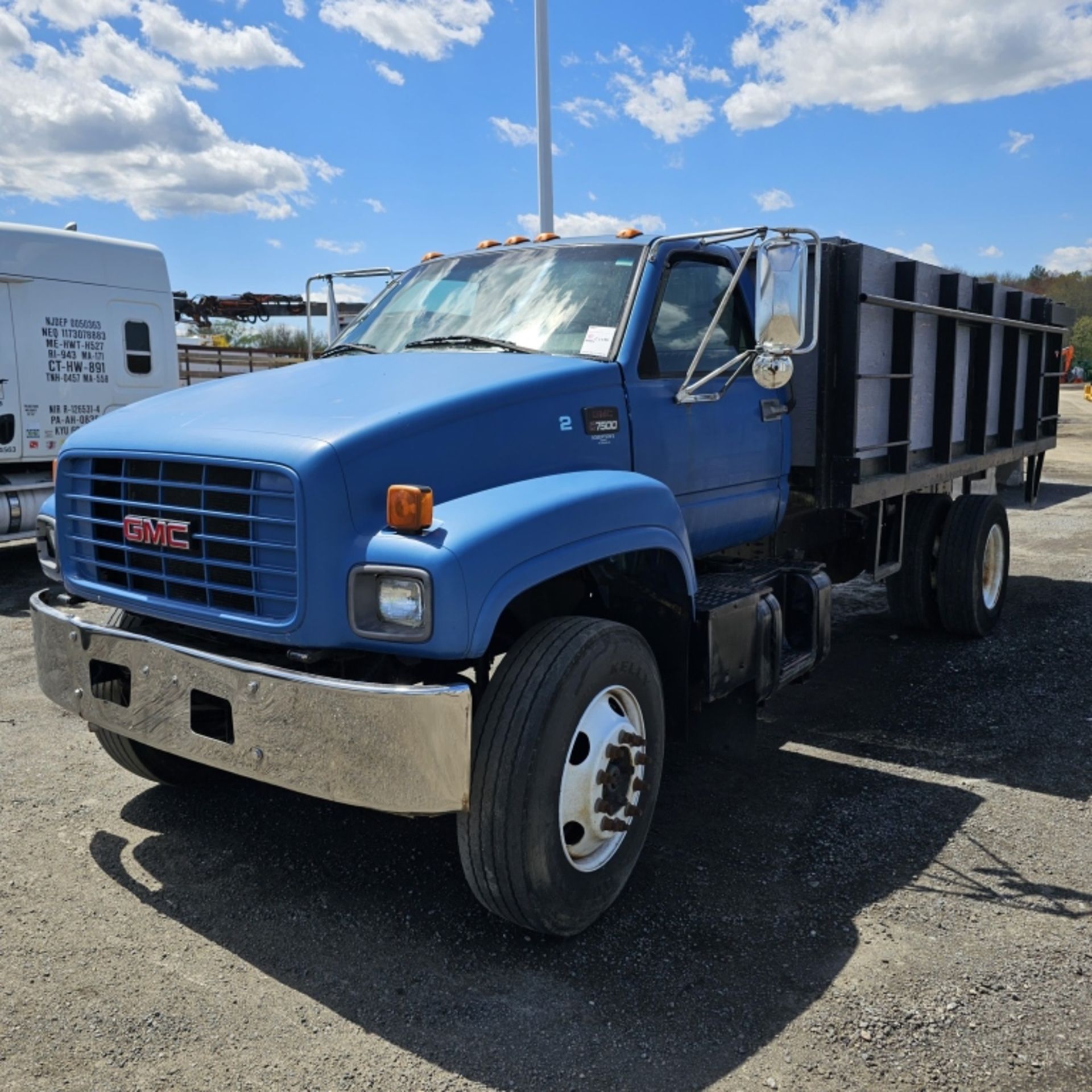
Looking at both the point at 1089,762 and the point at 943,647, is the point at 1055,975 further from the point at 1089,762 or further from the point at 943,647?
the point at 943,647

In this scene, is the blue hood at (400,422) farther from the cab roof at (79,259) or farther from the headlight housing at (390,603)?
the cab roof at (79,259)

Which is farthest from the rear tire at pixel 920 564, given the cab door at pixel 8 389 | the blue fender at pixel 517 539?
the cab door at pixel 8 389

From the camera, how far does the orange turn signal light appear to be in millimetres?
2988

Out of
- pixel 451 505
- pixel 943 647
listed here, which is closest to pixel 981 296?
pixel 943 647

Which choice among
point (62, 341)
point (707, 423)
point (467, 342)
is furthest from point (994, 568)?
point (62, 341)

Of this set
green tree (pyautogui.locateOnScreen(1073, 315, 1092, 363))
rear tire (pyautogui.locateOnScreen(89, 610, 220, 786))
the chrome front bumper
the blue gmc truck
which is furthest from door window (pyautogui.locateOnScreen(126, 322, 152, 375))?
green tree (pyautogui.locateOnScreen(1073, 315, 1092, 363))

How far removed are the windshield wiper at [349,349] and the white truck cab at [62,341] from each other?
252 inches

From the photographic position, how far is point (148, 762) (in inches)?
170

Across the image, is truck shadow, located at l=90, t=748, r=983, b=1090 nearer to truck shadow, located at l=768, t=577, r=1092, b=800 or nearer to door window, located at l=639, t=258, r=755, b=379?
truck shadow, located at l=768, t=577, r=1092, b=800

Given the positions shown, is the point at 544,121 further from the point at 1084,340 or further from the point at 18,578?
the point at 1084,340

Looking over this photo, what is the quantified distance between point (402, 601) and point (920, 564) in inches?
200

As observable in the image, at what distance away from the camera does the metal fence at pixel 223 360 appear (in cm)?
1673

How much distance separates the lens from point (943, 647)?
7.15 m

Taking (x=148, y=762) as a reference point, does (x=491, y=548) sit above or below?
above
